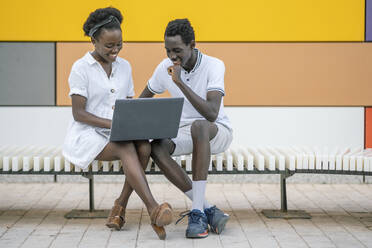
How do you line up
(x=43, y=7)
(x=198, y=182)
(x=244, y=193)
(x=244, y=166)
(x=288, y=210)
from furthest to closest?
(x=43, y=7) → (x=244, y=193) → (x=288, y=210) → (x=244, y=166) → (x=198, y=182)

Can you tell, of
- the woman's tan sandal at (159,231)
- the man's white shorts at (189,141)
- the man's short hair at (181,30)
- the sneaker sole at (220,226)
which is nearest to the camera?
the woman's tan sandal at (159,231)

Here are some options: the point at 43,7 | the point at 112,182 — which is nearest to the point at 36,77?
the point at 43,7

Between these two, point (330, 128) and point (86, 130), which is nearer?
point (86, 130)

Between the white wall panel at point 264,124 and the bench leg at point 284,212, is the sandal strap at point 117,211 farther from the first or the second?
the white wall panel at point 264,124

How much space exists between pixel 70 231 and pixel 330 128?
344 cm

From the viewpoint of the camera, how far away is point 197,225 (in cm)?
397

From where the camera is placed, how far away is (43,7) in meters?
6.48

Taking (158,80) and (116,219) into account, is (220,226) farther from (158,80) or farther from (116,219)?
(158,80)

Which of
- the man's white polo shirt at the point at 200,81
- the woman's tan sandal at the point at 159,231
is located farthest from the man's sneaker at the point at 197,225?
the man's white polo shirt at the point at 200,81

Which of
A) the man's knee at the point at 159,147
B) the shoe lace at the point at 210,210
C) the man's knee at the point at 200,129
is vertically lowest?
the shoe lace at the point at 210,210

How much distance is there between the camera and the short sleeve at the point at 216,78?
425 centimetres

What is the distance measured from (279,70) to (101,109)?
276cm

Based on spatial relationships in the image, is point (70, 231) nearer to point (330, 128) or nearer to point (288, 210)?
point (288, 210)

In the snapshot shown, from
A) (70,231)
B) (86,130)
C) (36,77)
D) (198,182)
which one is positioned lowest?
(70,231)
